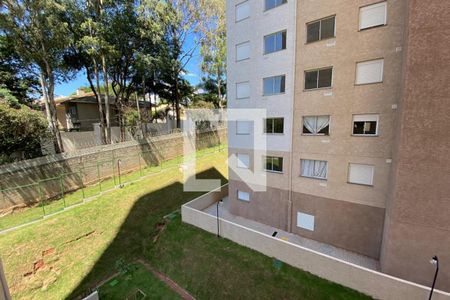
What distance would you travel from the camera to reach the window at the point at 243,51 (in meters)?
12.7

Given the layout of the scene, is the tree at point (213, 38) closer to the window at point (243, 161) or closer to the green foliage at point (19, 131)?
the window at point (243, 161)

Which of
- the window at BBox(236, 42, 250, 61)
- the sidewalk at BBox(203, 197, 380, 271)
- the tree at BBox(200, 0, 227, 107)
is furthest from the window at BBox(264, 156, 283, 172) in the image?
the tree at BBox(200, 0, 227, 107)

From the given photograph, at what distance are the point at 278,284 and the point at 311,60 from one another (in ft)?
35.9

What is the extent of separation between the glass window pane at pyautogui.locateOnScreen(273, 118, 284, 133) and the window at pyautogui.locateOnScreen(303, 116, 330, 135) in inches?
47.6

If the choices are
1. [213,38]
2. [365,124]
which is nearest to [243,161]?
[365,124]

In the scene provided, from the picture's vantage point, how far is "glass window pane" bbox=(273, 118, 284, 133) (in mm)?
12172

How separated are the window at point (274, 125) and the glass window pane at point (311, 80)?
221cm

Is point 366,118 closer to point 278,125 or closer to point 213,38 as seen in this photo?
point 278,125

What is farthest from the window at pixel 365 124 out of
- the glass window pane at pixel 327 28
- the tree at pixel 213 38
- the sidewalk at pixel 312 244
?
the tree at pixel 213 38

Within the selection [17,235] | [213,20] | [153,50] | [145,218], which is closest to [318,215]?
[145,218]

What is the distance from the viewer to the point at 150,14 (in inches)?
845

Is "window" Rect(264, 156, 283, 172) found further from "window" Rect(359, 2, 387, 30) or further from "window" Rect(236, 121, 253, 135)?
"window" Rect(359, 2, 387, 30)

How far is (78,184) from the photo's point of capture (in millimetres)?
17203

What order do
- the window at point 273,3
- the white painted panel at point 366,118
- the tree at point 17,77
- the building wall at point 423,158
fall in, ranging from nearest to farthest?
the building wall at point 423,158 → the white painted panel at point 366,118 → the window at point 273,3 → the tree at point 17,77
